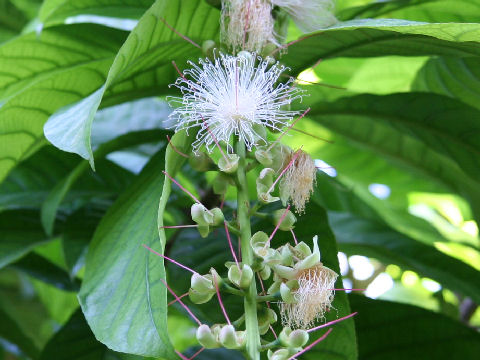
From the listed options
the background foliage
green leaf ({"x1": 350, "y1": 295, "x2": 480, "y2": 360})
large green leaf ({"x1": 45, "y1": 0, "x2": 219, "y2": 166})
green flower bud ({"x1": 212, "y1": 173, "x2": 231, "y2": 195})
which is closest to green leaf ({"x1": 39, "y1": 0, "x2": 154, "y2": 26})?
the background foliage

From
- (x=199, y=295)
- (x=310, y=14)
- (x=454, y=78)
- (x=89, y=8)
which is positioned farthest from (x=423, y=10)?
(x=199, y=295)

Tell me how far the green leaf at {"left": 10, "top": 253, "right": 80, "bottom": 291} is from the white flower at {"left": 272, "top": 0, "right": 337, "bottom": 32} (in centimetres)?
59

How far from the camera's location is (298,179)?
56 cm

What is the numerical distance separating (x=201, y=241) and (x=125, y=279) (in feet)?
1.16

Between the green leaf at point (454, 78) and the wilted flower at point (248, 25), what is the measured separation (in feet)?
0.90

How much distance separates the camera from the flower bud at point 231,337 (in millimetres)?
436

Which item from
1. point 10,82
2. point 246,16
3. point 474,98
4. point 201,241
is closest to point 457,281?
A: point 474,98

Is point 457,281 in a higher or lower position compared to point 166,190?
lower

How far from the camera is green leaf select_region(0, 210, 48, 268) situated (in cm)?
86

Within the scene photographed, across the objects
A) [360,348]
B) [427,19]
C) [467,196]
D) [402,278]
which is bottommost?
[402,278]

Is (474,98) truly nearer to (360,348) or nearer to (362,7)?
(362,7)

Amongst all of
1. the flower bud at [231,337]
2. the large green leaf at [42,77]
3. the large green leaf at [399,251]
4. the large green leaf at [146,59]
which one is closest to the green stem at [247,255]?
the flower bud at [231,337]

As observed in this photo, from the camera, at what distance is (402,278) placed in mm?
1526

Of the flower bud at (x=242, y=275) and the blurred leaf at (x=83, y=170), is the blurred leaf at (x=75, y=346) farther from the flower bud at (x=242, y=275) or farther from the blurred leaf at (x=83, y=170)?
the flower bud at (x=242, y=275)
